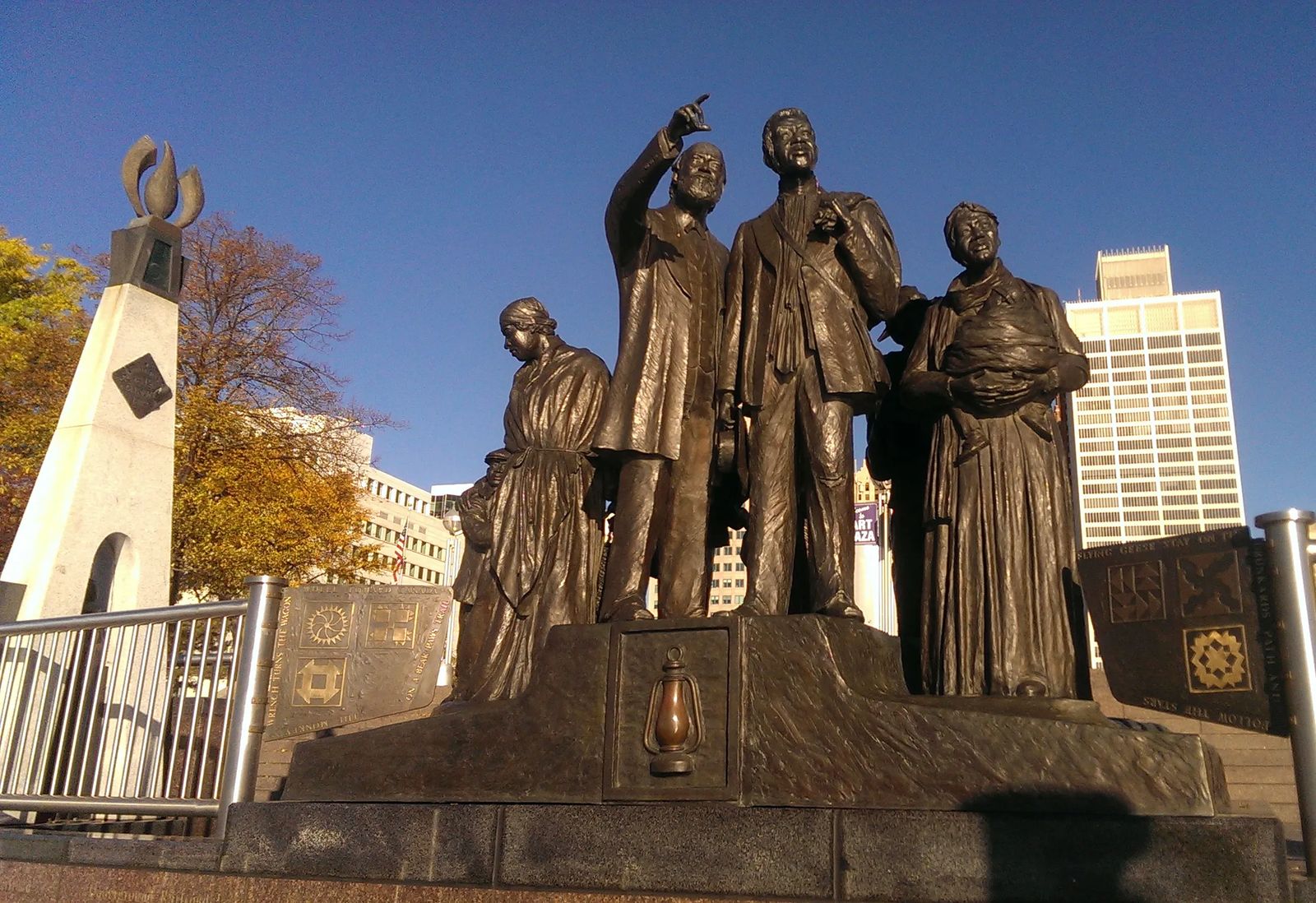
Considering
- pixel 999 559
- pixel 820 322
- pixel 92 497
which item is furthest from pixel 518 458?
pixel 92 497

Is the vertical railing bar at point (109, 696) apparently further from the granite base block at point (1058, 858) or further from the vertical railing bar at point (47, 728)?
the granite base block at point (1058, 858)

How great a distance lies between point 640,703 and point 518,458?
3119 millimetres

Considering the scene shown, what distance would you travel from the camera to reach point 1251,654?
14.4ft

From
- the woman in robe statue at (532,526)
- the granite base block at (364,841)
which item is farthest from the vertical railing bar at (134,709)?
the woman in robe statue at (532,526)

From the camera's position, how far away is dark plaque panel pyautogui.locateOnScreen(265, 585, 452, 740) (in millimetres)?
5695

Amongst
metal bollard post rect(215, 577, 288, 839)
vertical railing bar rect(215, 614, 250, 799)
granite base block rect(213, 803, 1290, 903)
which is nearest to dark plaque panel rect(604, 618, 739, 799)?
granite base block rect(213, 803, 1290, 903)

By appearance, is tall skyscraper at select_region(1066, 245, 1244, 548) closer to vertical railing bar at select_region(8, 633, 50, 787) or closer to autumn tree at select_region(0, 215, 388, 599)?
autumn tree at select_region(0, 215, 388, 599)

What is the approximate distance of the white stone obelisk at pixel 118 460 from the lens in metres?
12.3

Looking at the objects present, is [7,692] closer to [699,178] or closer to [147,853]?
[147,853]

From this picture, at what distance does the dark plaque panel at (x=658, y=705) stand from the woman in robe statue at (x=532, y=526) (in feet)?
6.72

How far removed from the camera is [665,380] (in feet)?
19.6

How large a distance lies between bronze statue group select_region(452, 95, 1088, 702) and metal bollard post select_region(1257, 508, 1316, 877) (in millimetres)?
1143

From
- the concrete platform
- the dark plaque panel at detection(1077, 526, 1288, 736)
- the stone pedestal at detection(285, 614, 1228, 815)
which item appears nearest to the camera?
the concrete platform

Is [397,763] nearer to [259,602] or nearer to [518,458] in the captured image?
[259,602]
